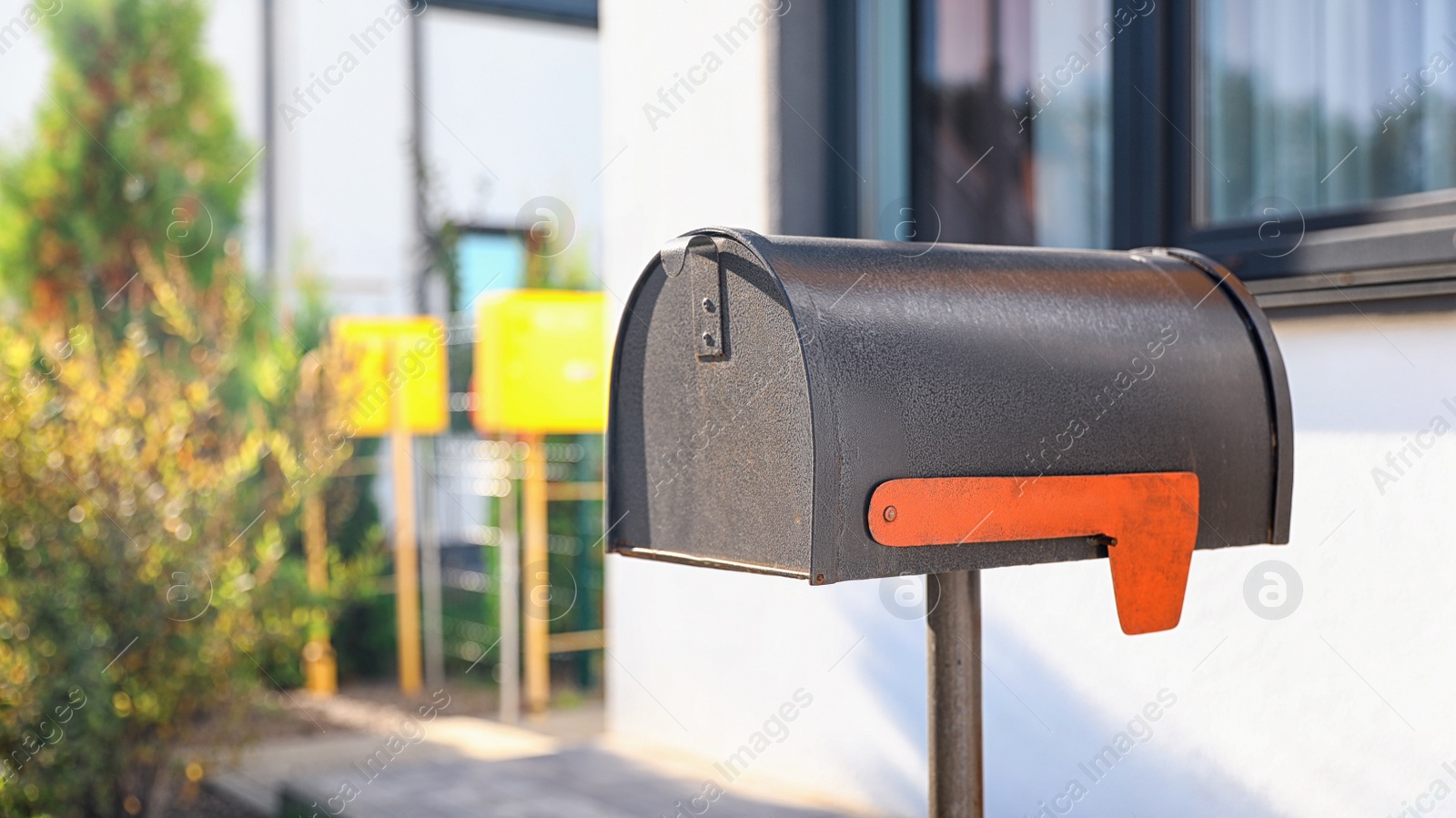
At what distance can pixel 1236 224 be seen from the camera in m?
2.80

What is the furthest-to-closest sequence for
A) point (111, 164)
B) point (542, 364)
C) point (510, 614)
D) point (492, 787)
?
point (111, 164)
point (510, 614)
point (542, 364)
point (492, 787)

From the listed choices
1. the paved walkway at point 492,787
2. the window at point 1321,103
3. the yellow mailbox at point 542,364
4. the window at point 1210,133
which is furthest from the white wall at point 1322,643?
the yellow mailbox at point 542,364

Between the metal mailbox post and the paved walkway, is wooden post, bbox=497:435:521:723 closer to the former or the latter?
the paved walkway

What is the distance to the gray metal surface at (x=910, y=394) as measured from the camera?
5.06 ft

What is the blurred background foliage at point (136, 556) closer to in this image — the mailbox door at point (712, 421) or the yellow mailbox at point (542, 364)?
the yellow mailbox at point (542, 364)

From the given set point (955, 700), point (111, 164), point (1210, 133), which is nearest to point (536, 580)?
point (111, 164)

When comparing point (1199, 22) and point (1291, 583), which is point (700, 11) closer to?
point (1199, 22)

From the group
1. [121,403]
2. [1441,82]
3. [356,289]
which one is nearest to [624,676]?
[121,403]

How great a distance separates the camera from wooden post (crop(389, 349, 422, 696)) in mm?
6715

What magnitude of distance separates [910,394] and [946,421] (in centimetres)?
6

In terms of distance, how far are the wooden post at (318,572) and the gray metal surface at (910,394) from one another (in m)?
5.00

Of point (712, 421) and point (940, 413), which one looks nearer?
point (940, 413)

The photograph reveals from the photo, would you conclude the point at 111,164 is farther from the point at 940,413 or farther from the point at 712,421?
the point at 940,413

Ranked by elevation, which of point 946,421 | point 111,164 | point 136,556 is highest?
point 111,164
